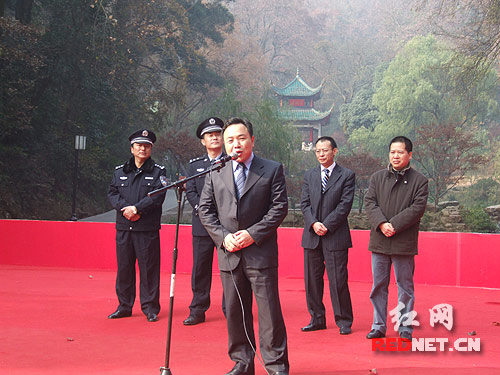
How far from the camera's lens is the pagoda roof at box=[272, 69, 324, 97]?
34.1 m

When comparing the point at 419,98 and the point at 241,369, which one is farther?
the point at 419,98

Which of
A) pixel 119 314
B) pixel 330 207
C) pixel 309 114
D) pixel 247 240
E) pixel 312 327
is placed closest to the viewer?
pixel 247 240

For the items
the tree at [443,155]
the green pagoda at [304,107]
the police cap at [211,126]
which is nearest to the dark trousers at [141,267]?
the police cap at [211,126]

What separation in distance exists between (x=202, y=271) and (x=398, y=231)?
5.57ft

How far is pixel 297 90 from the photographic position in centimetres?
3441

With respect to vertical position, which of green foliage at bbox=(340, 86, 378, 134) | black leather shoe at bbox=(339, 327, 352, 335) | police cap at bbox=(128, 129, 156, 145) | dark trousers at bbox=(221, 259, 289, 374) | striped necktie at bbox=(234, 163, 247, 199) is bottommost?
black leather shoe at bbox=(339, 327, 352, 335)

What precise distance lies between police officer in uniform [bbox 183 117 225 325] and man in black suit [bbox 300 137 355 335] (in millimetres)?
829

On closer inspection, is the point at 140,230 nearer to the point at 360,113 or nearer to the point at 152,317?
the point at 152,317

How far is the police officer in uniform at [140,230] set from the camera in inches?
208

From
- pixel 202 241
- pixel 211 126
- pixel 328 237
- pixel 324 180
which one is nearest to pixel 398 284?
pixel 328 237

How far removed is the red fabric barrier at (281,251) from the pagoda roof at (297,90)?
26.1 metres

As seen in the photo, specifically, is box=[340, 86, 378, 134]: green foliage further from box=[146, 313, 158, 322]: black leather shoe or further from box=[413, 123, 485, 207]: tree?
box=[146, 313, 158, 322]: black leather shoe

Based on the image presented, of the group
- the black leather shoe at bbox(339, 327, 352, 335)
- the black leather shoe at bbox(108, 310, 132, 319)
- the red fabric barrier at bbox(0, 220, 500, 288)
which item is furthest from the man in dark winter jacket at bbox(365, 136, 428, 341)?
the red fabric barrier at bbox(0, 220, 500, 288)

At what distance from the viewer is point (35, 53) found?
15172mm
